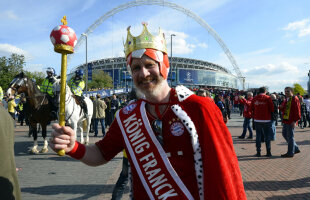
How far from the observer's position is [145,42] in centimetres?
184

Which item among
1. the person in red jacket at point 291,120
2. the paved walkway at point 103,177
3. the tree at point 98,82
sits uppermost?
the tree at point 98,82

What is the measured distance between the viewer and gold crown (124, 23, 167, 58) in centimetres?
183

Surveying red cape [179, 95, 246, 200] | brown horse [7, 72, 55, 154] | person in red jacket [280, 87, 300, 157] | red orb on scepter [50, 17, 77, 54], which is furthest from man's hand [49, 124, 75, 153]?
person in red jacket [280, 87, 300, 157]

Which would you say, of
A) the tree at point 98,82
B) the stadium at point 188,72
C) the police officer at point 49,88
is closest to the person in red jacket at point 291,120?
the police officer at point 49,88

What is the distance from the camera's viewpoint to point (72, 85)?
8.88 metres

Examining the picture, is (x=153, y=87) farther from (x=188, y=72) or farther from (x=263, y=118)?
(x=188, y=72)

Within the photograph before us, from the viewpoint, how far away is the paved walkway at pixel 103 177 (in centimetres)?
444

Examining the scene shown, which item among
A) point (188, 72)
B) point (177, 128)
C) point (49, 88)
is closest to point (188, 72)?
point (188, 72)

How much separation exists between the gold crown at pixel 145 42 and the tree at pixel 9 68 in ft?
88.6

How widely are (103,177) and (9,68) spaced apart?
2559 cm

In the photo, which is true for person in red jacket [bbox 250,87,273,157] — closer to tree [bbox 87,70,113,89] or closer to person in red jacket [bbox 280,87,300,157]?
person in red jacket [bbox 280,87,300,157]

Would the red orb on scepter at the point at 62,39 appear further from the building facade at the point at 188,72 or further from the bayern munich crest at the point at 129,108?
the building facade at the point at 188,72

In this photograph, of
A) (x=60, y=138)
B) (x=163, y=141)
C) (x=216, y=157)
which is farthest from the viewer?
(x=163, y=141)

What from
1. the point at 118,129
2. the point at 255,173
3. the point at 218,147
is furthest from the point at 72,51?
the point at 255,173
